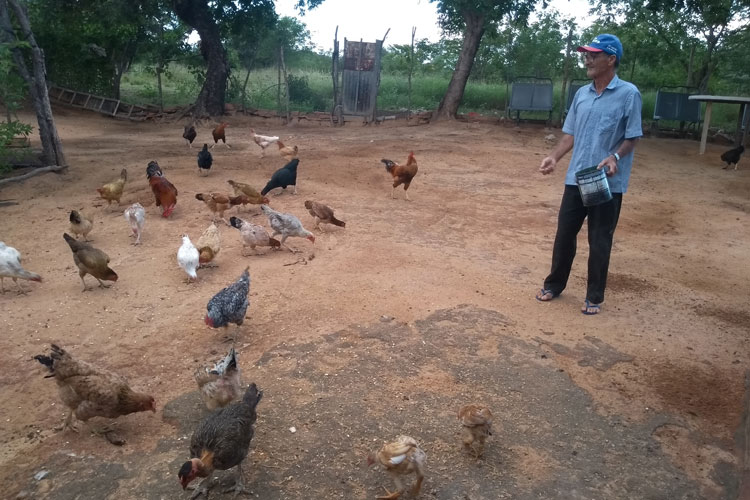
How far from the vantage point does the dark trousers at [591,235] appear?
545 cm

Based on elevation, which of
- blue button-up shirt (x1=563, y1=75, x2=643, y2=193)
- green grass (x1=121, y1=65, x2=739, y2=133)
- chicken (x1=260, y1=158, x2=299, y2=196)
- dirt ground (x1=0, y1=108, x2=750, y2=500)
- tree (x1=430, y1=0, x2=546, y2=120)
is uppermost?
tree (x1=430, y1=0, x2=546, y2=120)

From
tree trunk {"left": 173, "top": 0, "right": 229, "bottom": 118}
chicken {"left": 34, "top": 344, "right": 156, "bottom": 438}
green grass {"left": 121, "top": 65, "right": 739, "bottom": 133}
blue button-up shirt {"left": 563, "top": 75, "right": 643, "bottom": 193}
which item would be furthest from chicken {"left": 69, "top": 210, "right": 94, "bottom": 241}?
green grass {"left": 121, "top": 65, "right": 739, "bottom": 133}

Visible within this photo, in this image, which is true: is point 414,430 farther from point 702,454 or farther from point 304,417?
point 702,454

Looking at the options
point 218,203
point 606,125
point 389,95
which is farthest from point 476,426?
point 389,95

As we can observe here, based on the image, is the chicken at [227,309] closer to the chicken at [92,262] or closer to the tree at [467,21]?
the chicken at [92,262]

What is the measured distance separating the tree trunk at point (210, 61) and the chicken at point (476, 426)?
60.9ft

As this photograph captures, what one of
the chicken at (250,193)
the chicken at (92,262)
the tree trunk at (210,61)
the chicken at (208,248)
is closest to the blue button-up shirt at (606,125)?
the chicken at (208,248)

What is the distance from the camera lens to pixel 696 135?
19172mm

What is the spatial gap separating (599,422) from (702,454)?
0.66 metres

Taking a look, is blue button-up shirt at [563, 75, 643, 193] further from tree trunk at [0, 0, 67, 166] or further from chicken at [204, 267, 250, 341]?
tree trunk at [0, 0, 67, 166]

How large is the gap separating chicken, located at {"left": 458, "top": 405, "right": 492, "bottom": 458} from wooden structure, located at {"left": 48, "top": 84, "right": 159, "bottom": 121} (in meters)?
20.2

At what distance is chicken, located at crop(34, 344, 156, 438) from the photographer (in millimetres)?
3859

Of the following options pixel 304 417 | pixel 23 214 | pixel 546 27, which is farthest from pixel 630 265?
pixel 546 27

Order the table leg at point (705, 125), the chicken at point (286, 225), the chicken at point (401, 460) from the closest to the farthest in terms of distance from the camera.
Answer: the chicken at point (401, 460), the chicken at point (286, 225), the table leg at point (705, 125)
